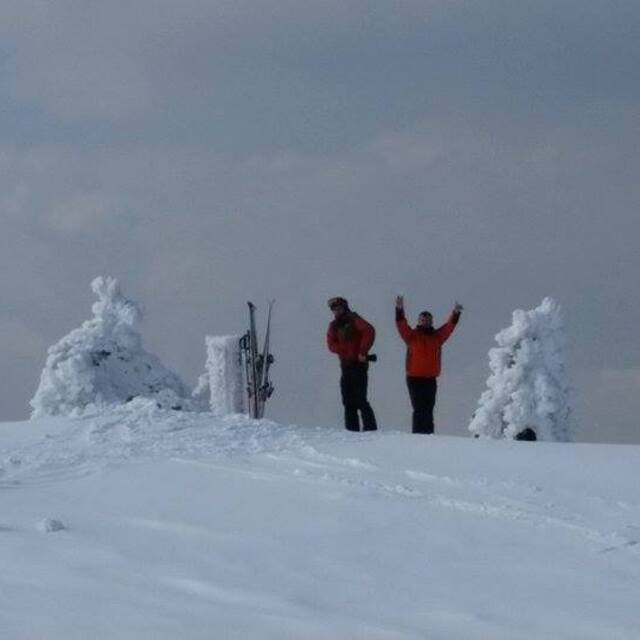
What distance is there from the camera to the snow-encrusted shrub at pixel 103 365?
964 inches

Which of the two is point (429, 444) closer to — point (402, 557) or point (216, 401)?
point (402, 557)

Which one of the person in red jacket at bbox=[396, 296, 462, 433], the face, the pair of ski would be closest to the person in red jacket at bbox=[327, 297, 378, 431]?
the person in red jacket at bbox=[396, 296, 462, 433]

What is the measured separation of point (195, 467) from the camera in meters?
13.5

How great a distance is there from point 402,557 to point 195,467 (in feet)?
11.8

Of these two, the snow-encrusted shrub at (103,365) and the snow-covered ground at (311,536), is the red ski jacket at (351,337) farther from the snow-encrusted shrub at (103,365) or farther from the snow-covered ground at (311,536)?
the snow-encrusted shrub at (103,365)

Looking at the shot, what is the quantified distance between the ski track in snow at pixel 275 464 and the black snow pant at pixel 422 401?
1847 millimetres

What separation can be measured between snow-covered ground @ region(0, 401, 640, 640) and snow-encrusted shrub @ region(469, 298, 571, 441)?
15.7 m

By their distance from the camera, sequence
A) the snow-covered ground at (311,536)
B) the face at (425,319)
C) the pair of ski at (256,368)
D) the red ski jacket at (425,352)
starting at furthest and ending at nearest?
1. the pair of ski at (256,368)
2. the face at (425,319)
3. the red ski jacket at (425,352)
4. the snow-covered ground at (311,536)

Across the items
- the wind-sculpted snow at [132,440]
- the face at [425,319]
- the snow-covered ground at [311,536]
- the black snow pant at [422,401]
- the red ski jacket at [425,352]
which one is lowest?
the snow-covered ground at [311,536]

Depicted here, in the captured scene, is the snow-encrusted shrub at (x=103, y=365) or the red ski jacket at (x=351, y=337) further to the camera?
the snow-encrusted shrub at (x=103, y=365)

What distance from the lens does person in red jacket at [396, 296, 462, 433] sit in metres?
17.9

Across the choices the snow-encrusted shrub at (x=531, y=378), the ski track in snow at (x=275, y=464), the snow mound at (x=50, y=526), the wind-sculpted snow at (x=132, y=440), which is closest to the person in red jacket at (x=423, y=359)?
the ski track in snow at (x=275, y=464)

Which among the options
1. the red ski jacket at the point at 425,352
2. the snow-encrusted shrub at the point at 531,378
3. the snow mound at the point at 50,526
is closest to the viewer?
the snow mound at the point at 50,526

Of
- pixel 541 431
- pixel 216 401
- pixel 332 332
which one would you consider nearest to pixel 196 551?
pixel 332 332
